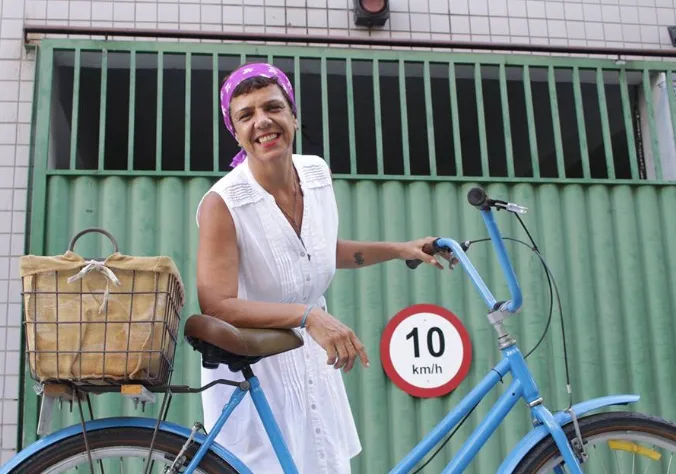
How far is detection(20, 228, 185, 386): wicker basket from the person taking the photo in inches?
82.5

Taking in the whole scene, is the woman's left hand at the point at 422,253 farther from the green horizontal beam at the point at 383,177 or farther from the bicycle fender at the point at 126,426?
the green horizontal beam at the point at 383,177

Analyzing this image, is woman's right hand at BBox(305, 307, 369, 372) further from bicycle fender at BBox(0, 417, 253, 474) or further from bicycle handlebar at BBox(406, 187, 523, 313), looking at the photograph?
bicycle handlebar at BBox(406, 187, 523, 313)

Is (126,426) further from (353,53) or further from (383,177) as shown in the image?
(353,53)

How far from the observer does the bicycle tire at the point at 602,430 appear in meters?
2.31

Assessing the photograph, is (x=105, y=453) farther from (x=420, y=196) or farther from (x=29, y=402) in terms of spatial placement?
(x=420, y=196)

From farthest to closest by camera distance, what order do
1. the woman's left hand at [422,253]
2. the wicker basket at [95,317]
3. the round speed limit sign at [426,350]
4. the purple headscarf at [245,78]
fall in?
the round speed limit sign at [426,350], the woman's left hand at [422,253], the purple headscarf at [245,78], the wicker basket at [95,317]

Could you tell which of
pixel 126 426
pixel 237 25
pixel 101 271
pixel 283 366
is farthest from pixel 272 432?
pixel 237 25

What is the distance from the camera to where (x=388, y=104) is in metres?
5.88

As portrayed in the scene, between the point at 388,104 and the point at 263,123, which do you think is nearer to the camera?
the point at 263,123

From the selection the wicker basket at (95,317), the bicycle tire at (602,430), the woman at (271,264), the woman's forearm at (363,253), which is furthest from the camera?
the woman's forearm at (363,253)

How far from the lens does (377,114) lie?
205 inches

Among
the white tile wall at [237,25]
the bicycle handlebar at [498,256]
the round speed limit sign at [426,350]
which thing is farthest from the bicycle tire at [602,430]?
the white tile wall at [237,25]

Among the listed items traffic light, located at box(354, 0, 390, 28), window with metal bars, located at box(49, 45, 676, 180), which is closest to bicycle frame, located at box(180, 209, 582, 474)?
window with metal bars, located at box(49, 45, 676, 180)

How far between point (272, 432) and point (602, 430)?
0.92m
